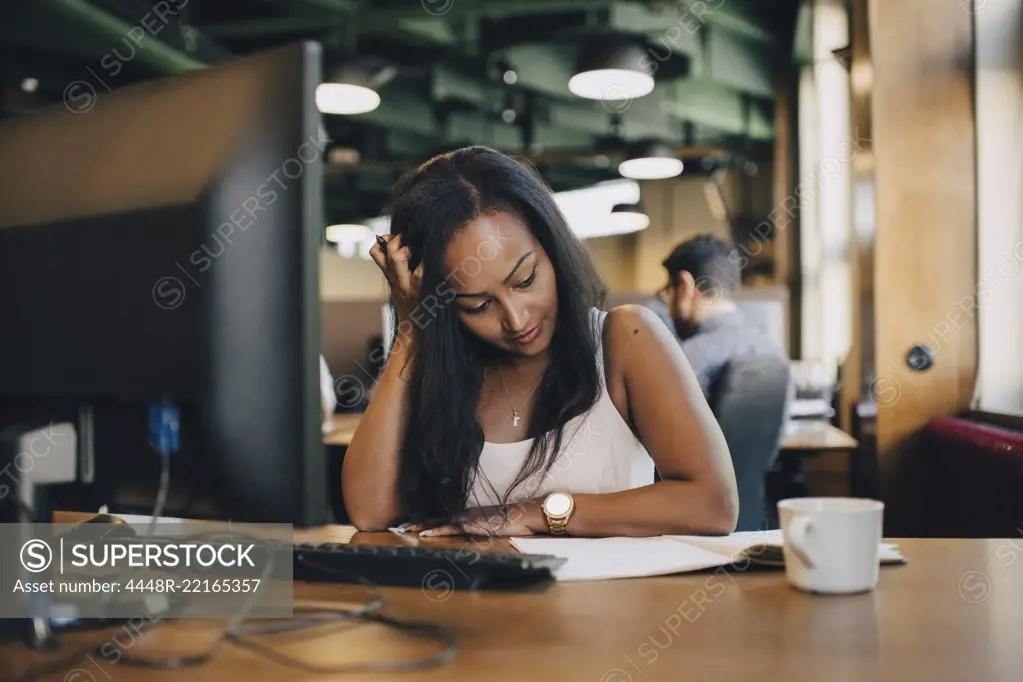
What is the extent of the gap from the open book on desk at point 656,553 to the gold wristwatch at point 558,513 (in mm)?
72

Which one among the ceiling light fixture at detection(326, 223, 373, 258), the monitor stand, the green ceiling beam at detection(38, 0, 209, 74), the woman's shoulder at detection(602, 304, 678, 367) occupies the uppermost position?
the green ceiling beam at detection(38, 0, 209, 74)

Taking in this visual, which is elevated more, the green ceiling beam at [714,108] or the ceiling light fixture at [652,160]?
the green ceiling beam at [714,108]

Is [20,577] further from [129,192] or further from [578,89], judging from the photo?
[578,89]

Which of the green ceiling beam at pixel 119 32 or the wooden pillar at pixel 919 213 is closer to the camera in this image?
the wooden pillar at pixel 919 213

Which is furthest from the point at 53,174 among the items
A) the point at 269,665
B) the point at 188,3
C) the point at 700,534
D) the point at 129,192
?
the point at 188,3

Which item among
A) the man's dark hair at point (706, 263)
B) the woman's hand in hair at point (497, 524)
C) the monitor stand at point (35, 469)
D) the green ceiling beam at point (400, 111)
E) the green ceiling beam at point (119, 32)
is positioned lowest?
the woman's hand in hair at point (497, 524)

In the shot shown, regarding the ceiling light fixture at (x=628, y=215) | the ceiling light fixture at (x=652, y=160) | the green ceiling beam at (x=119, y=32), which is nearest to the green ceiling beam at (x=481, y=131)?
the ceiling light fixture at (x=628, y=215)

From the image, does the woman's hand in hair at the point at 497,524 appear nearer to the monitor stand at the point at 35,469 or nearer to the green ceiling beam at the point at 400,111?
the monitor stand at the point at 35,469

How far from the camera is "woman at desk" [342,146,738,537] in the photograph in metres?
1.44

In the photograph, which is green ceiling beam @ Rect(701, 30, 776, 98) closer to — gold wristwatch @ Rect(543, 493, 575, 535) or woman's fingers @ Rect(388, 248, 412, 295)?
woman's fingers @ Rect(388, 248, 412, 295)

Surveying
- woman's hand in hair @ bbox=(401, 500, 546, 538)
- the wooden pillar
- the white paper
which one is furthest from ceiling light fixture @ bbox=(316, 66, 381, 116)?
the white paper

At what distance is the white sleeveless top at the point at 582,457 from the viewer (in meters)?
1.56

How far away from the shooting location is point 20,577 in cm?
81

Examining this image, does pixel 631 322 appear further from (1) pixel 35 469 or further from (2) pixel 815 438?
(2) pixel 815 438
